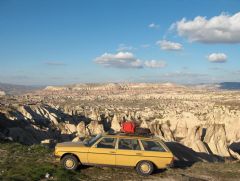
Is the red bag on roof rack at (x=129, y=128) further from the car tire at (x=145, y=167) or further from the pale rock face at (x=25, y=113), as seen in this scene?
the pale rock face at (x=25, y=113)

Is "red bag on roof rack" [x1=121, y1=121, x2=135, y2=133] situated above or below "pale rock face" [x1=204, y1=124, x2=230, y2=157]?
above

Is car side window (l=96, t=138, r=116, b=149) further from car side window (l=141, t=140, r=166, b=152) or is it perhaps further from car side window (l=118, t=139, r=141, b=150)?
car side window (l=141, t=140, r=166, b=152)

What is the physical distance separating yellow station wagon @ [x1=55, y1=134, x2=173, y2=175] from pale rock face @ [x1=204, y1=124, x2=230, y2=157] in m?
28.0

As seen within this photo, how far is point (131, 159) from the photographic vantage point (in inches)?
649

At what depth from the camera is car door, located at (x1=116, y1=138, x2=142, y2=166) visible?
16.4m

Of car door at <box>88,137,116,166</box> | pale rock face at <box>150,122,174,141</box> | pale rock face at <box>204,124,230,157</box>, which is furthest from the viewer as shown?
pale rock face at <box>150,122,174,141</box>

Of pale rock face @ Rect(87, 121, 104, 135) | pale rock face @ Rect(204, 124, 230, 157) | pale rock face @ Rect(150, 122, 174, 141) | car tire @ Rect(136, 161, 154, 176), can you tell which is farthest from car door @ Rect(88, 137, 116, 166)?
pale rock face @ Rect(87, 121, 104, 135)

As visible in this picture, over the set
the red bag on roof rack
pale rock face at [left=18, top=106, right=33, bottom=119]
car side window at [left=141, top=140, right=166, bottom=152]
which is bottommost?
pale rock face at [left=18, top=106, right=33, bottom=119]

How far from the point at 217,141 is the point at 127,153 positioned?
31.3 meters

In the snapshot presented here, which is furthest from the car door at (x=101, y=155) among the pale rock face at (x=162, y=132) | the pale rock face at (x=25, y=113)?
the pale rock face at (x=25, y=113)

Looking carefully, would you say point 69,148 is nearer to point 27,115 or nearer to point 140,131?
point 140,131

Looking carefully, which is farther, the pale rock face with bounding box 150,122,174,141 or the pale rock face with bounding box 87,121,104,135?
the pale rock face with bounding box 87,121,104,135

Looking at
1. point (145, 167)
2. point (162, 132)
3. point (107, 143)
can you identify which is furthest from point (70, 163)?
point (162, 132)

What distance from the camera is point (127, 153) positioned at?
1645cm
